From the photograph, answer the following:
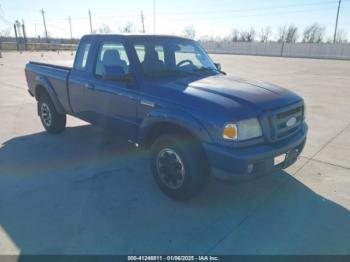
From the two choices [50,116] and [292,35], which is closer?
[50,116]

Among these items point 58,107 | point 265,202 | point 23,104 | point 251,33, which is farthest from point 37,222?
point 251,33

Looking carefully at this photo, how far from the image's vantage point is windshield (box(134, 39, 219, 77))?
3840 millimetres

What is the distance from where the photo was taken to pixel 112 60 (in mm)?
4160

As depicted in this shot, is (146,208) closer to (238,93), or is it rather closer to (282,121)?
(238,93)

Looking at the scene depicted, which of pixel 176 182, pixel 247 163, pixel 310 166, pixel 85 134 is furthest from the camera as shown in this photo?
pixel 85 134

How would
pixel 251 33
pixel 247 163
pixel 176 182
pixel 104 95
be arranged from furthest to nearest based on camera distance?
pixel 251 33
pixel 104 95
pixel 176 182
pixel 247 163

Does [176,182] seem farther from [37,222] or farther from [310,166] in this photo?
[310,166]

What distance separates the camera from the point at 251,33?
75.1 m

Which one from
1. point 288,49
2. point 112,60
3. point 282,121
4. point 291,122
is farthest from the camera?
point 288,49

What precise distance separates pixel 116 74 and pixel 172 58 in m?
0.95

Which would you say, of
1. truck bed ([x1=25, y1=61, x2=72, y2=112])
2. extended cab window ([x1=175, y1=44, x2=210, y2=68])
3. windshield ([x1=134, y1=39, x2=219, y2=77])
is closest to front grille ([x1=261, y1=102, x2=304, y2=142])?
windshield ([x1=134, y1=39, x2=219, y2=77])

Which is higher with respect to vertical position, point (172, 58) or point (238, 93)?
point (172, 58)

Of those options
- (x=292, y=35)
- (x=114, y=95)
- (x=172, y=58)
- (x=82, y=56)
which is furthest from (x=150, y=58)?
(x=292, y=35)

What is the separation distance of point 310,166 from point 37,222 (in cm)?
386
